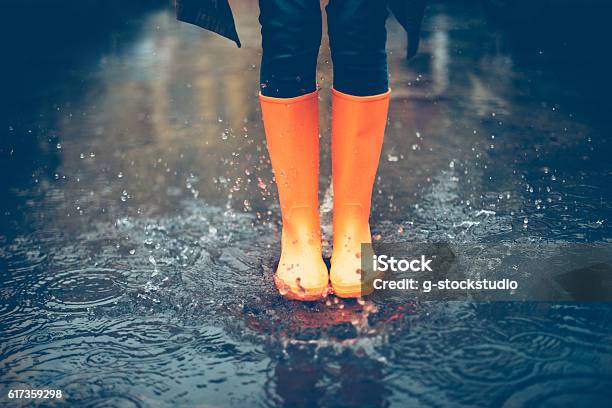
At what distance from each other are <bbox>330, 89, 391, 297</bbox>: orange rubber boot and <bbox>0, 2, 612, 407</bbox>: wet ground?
0.09m

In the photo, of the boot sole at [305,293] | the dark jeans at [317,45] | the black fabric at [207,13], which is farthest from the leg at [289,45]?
the boot sole at [305,293]

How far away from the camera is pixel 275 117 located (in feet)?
6.04

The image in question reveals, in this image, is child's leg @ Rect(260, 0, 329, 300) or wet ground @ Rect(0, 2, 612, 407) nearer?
wet ground @ Rect(0, 2, 612, 407)

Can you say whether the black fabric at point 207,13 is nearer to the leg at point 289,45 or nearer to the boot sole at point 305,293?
the leg at point 289,45

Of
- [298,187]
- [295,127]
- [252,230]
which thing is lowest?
[252,230]

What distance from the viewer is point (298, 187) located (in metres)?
1.88

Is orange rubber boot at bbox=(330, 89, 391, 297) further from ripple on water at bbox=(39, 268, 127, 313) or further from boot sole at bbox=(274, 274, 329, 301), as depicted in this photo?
ripple on water at bbox=(39, 268, 127, 313)

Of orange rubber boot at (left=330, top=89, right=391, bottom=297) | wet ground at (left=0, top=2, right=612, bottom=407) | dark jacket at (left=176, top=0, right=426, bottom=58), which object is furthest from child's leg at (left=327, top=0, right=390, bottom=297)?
dark jacket at (left=176, top=0, right=426, bottom=58)

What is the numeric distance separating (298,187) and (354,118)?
0.75 feet

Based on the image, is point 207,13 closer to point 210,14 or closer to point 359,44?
point 210,14

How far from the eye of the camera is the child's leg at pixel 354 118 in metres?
1.75

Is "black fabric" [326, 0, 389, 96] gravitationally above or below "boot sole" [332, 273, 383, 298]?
Answer: above

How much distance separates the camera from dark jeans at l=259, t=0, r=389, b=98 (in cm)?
174

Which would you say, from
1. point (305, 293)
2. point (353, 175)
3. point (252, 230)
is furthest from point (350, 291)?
point (252, 230)
